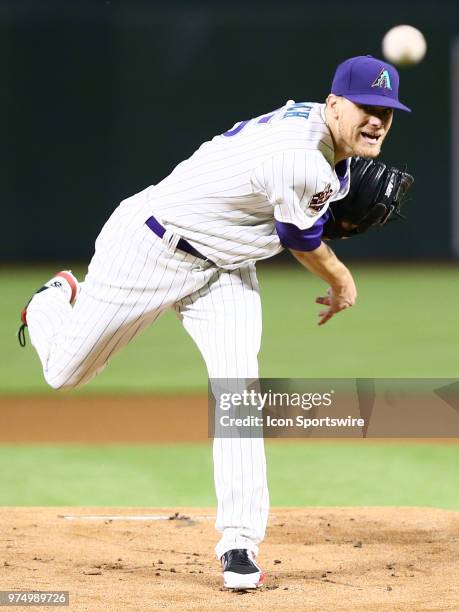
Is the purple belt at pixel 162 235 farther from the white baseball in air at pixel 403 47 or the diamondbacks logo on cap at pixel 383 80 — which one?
the white baseball in air at pixel 403 47

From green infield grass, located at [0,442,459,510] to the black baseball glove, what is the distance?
1.75 meters

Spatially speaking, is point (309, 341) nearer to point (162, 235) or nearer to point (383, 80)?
point (162, 235)

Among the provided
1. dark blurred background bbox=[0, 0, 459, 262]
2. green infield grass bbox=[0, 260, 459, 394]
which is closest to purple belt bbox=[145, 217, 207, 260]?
green infield grass bbox=[0, 260, 459, 394]

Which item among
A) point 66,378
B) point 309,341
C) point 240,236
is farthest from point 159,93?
point 240,236

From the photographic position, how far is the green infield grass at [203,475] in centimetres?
539

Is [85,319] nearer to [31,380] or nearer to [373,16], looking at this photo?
[31,380]

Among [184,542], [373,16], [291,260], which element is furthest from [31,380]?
[373,16]

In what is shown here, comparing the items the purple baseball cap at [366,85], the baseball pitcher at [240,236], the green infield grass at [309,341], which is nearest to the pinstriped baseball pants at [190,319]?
the baseball pitcher at [240,236]

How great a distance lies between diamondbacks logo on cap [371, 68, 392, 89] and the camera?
345 cm

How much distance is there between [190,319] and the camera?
3.89 metres

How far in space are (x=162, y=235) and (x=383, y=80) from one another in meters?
0.90

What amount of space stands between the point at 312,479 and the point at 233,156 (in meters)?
2.57

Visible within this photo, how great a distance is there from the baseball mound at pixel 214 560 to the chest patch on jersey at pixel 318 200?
1203 millimetres

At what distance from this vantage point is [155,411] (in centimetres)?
751
